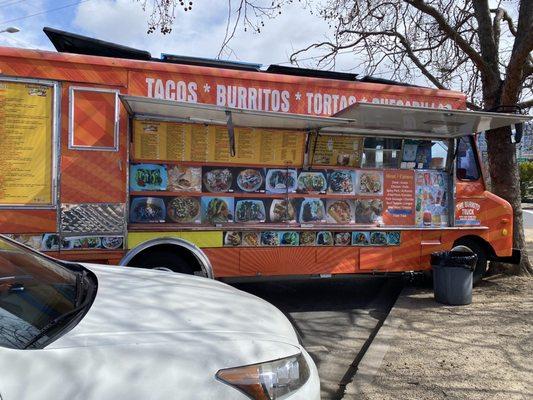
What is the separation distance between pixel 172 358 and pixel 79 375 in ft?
1.17

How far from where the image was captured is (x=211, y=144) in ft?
19.8

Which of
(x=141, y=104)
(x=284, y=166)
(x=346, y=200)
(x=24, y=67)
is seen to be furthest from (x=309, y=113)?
(x=24, y=67)

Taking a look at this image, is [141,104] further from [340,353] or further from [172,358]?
[172,358]

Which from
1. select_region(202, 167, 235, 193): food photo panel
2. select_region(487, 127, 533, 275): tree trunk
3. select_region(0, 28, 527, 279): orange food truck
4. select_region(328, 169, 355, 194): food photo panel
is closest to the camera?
select_region(0, 28, 527, 279): orange food truck

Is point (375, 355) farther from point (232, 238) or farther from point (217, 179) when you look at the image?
point (217, 179)

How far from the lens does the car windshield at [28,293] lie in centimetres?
203

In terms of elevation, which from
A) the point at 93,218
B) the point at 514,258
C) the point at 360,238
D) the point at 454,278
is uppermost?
the point at 93,218

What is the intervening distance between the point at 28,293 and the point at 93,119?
3.38m

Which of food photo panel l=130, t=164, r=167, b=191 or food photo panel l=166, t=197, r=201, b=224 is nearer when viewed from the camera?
food photo panel l=130, t=164, r=167, b=191

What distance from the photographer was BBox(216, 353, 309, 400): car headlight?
2.07 metres

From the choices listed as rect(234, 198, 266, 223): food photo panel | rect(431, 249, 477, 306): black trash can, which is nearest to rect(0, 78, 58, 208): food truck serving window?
rect(234, 198, 266, 223): food photo panel

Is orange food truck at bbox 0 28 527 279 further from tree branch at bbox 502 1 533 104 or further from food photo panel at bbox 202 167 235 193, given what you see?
tree branch at bbox 502 1 533 104

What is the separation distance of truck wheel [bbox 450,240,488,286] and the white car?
216 inches

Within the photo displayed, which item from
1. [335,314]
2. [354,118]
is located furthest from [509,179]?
[335,314]
